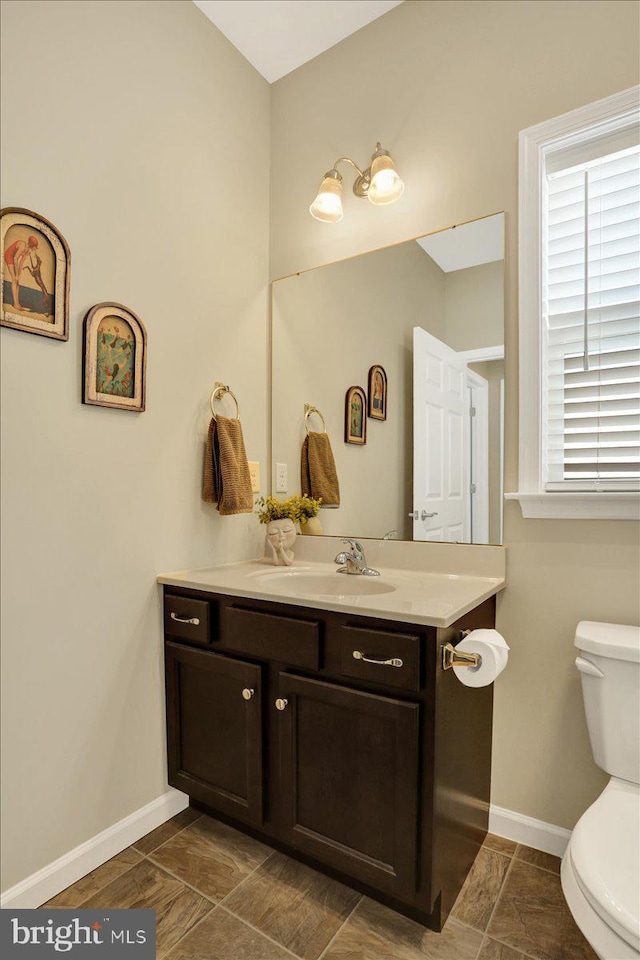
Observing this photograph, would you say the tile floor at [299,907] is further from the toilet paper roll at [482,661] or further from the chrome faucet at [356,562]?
the chrome faucet at [356,562]

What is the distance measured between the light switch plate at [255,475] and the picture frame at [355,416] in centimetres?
41

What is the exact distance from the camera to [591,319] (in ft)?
5.16

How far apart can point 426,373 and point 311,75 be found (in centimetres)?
138

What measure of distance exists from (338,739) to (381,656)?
287 mm

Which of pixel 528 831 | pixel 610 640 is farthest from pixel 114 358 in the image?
pixel 528 831

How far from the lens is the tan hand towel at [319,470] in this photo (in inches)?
81.8

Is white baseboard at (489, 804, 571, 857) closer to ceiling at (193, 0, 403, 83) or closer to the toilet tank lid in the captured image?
the toilet tank lid

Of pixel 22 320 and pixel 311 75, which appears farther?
pixel 311 75

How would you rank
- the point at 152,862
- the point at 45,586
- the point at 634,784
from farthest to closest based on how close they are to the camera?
the point at 152,862 → the point at 45,586 → the point at 634,784

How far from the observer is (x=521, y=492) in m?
1.63

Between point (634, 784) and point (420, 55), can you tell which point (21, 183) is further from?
point (634, 784)

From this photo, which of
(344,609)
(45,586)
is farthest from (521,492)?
(45,586)

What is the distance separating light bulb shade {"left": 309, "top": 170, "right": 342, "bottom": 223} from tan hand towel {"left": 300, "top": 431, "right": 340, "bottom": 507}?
820 mm

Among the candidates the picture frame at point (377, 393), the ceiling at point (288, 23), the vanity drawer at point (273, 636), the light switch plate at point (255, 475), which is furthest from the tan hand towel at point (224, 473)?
the ceiling at point (288, 23)
